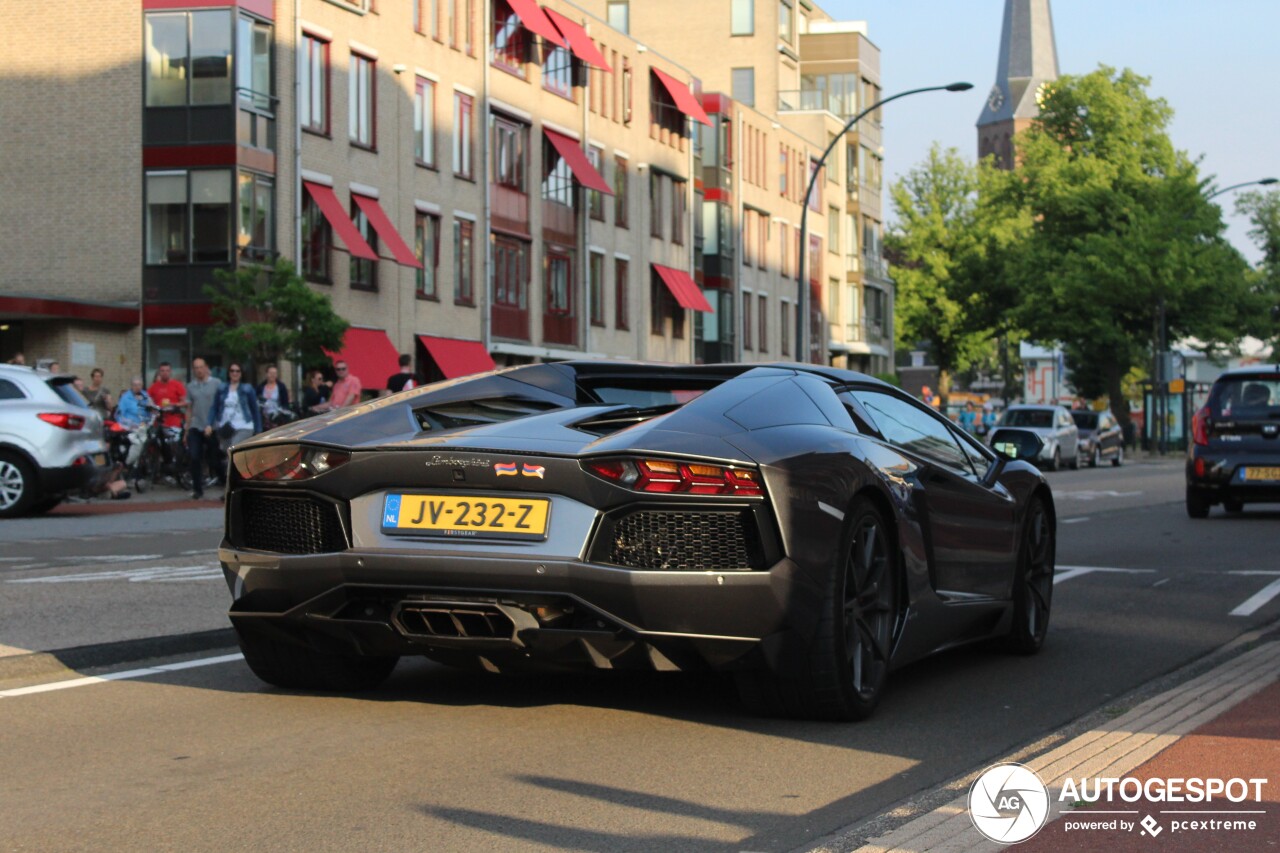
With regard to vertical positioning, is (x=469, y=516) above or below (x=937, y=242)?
below

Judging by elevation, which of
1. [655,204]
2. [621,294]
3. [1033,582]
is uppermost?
[655,204]

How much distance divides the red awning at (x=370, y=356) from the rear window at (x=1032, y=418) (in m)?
18.4

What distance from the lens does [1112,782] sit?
17.0 feet

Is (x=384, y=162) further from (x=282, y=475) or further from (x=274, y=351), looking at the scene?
(x=282, y=475)

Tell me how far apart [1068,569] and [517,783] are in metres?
9.04

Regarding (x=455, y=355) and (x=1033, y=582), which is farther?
(x=455, y=355)

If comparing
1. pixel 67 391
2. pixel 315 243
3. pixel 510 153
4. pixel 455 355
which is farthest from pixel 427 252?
pixel 67 391

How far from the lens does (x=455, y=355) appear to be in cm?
4388

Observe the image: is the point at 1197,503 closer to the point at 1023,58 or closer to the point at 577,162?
the point at 577,162

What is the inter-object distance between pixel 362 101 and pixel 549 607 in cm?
3621

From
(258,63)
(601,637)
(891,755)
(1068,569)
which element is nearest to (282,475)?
(601,637)

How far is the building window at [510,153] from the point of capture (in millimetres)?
47156

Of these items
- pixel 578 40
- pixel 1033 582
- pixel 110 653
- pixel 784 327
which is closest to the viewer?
pixel 110 653

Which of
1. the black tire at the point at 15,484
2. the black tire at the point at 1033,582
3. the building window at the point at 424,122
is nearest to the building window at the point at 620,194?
the building window at the point at 424,122
